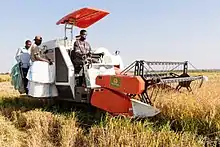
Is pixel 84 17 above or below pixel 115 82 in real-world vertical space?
above

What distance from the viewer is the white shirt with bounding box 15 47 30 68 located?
8.18m

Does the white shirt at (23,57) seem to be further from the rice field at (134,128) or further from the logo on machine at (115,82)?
the logo on machine at (115,82)

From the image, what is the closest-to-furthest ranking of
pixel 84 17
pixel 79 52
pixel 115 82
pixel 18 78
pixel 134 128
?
pixel 134 128
pixel 115 82
pixel 79 52
pixel 84 17
pixel 18 78

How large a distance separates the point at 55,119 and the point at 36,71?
141cm

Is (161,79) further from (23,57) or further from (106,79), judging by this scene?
(23,57)

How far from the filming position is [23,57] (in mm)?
8188

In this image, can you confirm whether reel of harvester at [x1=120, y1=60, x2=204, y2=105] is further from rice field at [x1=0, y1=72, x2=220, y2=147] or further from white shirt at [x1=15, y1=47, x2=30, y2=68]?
white shirt at [x1=15, y1=47, x2=30, y2=68]

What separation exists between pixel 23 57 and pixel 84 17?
2041 millimetres

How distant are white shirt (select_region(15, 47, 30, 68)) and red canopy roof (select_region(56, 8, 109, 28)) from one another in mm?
1361

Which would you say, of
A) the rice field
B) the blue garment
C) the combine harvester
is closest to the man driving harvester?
the combine harvester

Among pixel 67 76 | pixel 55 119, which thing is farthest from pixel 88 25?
pixel 55 119

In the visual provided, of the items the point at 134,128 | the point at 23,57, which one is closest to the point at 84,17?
the point at 23,57

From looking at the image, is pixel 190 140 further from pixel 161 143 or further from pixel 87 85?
pixel 87 85

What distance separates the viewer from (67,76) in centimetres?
677
